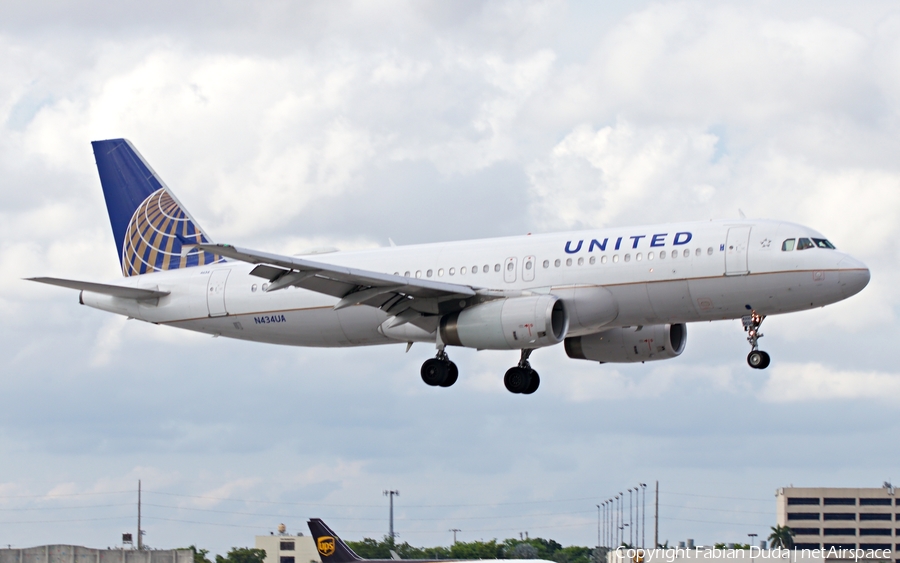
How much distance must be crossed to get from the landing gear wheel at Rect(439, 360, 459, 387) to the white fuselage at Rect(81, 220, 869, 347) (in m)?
1.38

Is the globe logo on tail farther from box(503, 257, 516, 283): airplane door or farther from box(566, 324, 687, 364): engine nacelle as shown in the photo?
box(566, 324, 687, 364): engine nacelle

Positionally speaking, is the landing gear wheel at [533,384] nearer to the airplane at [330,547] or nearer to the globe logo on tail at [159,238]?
the airplane at [330,547]

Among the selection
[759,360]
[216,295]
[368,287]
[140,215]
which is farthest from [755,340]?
[140,215]

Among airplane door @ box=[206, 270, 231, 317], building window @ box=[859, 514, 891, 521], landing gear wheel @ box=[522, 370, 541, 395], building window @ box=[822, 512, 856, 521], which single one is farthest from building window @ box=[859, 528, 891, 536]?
airplane door @ box=[206, 270, 231, 317]

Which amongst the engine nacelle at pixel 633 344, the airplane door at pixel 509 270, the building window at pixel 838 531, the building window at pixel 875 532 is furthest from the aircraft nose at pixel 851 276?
the building window at pixel 875 532

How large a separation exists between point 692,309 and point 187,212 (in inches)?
950

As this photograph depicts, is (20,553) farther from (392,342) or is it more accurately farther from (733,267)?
(733,267)

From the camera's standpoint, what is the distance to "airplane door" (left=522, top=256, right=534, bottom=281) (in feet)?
146

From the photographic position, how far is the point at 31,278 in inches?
1724

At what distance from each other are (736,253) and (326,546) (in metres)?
22.7

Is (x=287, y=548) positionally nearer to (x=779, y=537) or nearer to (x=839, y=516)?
(x=779, y=537)

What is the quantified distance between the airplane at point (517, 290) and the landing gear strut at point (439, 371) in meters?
0.05

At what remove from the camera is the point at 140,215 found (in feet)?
185

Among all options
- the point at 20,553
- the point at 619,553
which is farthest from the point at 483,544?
the point at 20,553
